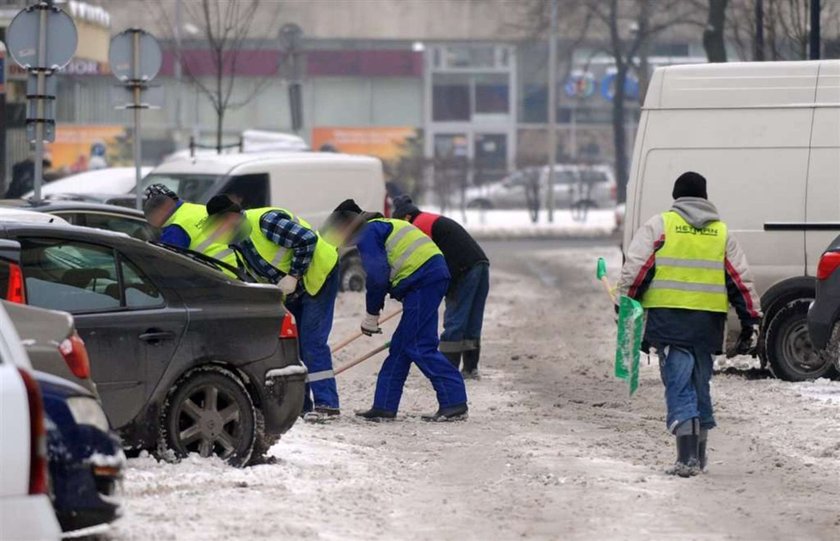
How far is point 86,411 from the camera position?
6.91m

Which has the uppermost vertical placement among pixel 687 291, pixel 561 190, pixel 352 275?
pixel 687 291

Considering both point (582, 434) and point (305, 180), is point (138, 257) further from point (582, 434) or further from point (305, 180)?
point (305, 180)

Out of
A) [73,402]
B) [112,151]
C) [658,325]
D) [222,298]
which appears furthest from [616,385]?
[112,151]

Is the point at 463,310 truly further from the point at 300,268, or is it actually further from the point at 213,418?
the point at 213,418

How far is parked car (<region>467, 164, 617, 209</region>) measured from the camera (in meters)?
50.3

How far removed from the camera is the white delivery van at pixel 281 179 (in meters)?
22.3

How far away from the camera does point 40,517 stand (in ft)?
20.6

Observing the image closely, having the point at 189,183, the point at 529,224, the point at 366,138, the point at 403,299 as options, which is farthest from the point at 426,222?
the point at 366,138

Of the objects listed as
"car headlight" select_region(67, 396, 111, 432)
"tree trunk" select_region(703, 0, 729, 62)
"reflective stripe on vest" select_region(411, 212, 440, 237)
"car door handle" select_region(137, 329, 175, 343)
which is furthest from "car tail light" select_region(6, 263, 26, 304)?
"tree trunk" select_region(703, 0, 729, 62)

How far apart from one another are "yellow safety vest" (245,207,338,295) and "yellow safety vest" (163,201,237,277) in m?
0.23

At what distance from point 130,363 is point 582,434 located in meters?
3.41

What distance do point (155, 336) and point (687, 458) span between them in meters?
2.85

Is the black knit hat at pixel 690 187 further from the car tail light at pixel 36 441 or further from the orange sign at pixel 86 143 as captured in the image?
the orange sign at pixel 86 143

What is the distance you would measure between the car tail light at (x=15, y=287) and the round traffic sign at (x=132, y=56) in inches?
393
